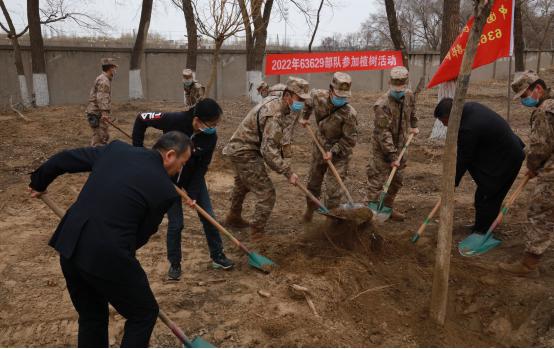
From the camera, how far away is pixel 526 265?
3961 millimetres

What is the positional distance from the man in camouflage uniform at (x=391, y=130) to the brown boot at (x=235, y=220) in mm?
1565

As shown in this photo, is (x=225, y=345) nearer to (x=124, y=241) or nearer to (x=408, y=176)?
(x=124, y=241)

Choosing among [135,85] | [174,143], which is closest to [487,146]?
[174,143]

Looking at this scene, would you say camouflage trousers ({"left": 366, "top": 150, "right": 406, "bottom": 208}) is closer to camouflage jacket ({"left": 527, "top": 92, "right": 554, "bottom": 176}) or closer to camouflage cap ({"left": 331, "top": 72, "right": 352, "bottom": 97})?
camouflage cap ({"left": 331, "top": 72, "right": 352, "bottom": 97})

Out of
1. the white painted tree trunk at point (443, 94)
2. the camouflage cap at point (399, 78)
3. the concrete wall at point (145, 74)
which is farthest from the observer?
the concrete wall at point (145, 74)

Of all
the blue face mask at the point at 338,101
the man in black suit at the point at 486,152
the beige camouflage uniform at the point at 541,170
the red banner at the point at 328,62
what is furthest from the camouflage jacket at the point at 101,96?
the beige camouflage uniform at the point at 541,170

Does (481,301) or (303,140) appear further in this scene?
(303,140)

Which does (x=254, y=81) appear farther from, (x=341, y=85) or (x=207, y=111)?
(x=207, y=111)

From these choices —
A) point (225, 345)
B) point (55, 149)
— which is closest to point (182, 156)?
point (225, 345)

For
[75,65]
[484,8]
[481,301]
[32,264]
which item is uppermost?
[75,65]

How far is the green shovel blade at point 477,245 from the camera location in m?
4.54

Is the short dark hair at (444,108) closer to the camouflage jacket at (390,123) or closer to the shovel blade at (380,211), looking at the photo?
the camouflage jacket at (390,123)

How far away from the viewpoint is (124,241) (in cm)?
217

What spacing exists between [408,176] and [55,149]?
6.73 meters
